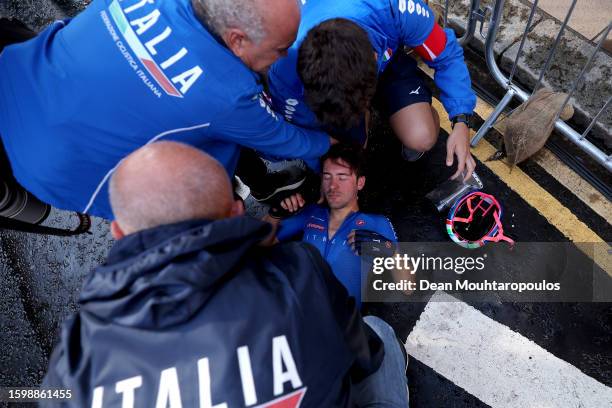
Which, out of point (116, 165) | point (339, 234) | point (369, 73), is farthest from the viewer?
point (339, 234)

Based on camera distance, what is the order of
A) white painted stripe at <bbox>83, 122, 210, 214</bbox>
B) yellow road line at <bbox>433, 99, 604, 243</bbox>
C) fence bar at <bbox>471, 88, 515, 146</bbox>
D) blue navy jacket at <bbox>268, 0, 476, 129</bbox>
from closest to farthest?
white painted stripe at <bbox>83, 122, 210, 214</bbox>
blue navy jacket at <bbox>268, 0, 476, 129</bbox>
yellow road line at <bbox>433, 99, 604, 243</bbox>
fence bar at <bbox>471, 88, 515, 146</bbox>

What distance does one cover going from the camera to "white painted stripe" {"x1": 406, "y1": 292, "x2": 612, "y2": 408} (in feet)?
7.93

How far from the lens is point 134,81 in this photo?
183 centimetres

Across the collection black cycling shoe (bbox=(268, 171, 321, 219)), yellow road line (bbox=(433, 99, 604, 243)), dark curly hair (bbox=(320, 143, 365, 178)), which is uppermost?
dark curly hair (bbox=(320, 143, 365, 178))

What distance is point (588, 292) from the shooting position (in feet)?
8.68

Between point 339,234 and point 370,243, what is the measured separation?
0.67ft

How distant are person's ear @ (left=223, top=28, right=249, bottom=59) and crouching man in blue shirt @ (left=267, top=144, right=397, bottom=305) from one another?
3.07 ft

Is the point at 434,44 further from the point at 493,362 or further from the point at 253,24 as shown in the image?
the point at 493,362

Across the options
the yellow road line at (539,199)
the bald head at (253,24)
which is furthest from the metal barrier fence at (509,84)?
the bald head at (253,24)

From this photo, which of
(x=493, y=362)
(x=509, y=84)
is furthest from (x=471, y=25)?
(x=493, y=362)

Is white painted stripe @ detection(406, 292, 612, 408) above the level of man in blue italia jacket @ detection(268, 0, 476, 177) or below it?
below

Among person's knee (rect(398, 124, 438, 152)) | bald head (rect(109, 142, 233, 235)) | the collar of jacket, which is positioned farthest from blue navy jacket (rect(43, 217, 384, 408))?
person's knee (rect(398, 124, 438, 152))

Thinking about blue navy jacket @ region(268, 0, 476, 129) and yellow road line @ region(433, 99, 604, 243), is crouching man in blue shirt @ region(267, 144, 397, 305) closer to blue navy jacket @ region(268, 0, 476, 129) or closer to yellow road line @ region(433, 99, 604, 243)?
blue navy jacket @ region(268, 0, 476, 129)

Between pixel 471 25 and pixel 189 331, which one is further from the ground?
pixel 471 25
